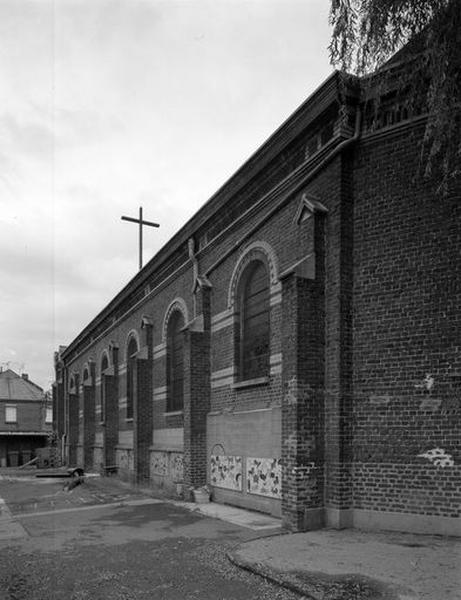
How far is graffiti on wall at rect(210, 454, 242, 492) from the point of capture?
1329 cm

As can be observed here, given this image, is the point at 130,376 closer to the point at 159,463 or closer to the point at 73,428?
the point at 159,463

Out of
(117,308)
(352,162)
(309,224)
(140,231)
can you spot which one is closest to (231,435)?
(309,224)

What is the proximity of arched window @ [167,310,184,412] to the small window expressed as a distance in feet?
126

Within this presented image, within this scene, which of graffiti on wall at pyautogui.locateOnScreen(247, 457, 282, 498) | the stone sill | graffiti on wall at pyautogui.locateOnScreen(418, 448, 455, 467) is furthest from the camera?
the stone sill

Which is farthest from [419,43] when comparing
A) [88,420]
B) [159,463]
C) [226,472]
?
[88,420]

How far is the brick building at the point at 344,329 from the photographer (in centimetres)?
922

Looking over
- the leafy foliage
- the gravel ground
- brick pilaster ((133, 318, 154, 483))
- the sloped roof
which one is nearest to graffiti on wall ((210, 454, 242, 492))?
the gravel ground

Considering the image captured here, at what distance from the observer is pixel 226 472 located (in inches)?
547

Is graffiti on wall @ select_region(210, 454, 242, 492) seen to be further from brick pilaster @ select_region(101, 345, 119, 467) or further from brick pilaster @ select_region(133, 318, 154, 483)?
brick pilaster @ select_region(101, 345, 119, 467)

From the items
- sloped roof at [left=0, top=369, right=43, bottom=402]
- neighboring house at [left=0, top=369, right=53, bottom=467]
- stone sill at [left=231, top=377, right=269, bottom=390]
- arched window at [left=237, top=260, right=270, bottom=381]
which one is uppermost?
→ arched window at [left=237, top=260, right=270, bottom=381]

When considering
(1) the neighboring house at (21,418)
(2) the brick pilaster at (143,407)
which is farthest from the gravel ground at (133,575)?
(1) the neighboring house at (21,418)

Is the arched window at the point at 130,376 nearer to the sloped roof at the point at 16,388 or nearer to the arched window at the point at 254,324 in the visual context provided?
→ the arched window at the point at 254,324

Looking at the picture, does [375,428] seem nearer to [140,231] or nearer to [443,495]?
[443,495]

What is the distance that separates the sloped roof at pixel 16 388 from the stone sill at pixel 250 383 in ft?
147
